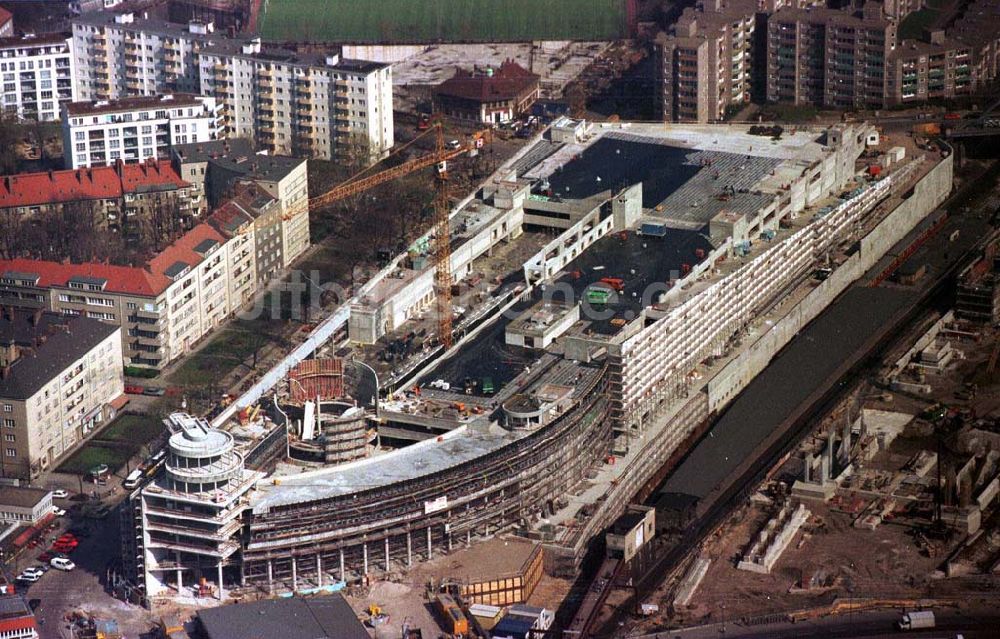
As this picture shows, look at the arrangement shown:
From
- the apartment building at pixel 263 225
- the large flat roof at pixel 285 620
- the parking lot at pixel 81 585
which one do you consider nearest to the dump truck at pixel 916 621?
the large flat roof at pixel 285 620

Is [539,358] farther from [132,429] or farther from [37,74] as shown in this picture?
[37,74]

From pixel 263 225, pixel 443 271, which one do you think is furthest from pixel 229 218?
pixel 443 271

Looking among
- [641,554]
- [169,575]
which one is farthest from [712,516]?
[169,575]

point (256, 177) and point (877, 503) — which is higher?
point (256, 177)

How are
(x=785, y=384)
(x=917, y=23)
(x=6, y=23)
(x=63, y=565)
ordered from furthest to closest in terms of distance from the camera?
1. (x=6, y=23)
2. (x=917, y=23)
3. (x=785, y=384)
4. (x=63, y=565)

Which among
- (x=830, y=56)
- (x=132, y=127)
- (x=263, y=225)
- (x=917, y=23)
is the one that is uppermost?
(x=917, y=23)

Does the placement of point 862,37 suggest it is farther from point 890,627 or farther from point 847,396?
point 890,627

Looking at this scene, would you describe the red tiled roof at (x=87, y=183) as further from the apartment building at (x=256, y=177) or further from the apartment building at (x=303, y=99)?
the apartment building at (x=303, y=99)
